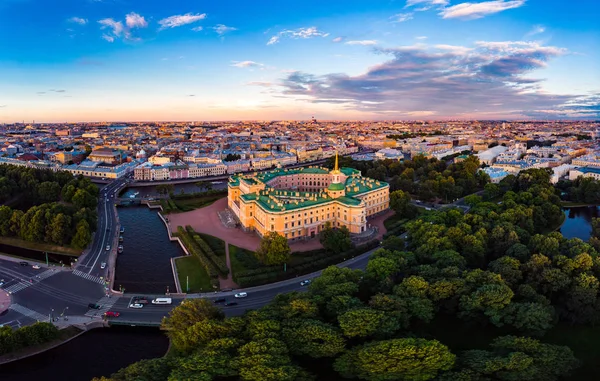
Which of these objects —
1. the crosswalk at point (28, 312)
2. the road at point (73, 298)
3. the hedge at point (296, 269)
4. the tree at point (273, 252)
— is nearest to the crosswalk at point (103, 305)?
the road at point (73, 298)

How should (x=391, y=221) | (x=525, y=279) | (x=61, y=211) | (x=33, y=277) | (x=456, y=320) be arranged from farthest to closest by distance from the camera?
(x=391, y=221)
(x=61, y=211)
(x=33, y=277)
(x=525, y=279)
(x=456, y=320)

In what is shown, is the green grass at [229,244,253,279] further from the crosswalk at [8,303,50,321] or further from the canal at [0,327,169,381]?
the crosswalk at [8,303,50,321]

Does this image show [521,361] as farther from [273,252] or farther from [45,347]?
[45,347]

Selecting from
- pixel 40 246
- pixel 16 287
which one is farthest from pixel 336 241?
pixel 40 246

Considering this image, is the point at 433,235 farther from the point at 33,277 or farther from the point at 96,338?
the point at 33,277

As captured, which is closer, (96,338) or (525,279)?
(96,338)

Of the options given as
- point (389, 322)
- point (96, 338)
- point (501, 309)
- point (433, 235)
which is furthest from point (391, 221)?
point (96, 338)

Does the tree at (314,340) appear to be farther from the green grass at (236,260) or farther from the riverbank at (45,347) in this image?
the riverbank at (45,347)

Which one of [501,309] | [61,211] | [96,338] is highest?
[61,211]
